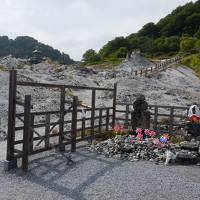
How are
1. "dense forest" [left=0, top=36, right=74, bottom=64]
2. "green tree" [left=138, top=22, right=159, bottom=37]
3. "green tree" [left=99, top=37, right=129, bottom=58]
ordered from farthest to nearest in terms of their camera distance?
"green tree" [left=138, top=22, right=159, bottom=37] < "dense forest" [left=0, top=36, right=74, bottom=64] < "green tree" [left=99, top=37, right=129, bottom=58]

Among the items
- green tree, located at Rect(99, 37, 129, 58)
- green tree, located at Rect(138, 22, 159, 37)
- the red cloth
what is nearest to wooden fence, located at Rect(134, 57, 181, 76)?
the red cloth

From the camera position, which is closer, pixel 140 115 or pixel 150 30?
pixel 140 115

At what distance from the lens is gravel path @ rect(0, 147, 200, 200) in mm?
8414

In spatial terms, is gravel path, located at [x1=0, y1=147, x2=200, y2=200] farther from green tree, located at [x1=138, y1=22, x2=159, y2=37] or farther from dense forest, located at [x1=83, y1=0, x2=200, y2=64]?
green tree, located at [x1=138, y1=22, x2=159, y2=37]

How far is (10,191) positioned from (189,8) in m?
157

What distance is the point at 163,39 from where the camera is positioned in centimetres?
13325

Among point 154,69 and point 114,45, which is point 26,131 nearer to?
point 154,69

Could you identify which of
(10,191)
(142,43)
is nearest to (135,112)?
(10,191)

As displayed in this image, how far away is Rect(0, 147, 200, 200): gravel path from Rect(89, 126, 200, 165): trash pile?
1.66 feet

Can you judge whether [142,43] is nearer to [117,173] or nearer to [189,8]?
[189,8]

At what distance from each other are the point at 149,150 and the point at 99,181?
3.67m

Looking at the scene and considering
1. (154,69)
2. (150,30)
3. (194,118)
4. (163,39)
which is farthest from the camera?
(150,30)

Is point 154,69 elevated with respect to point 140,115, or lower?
elevated

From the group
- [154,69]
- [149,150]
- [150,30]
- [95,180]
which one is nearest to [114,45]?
[150,30]
